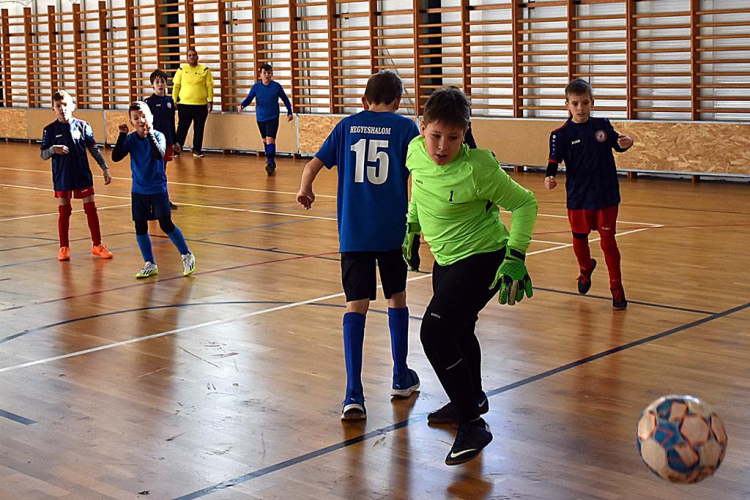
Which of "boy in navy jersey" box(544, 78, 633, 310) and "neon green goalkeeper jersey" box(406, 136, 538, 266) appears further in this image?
"boy in navy jersey" box(544, 78, 633, 310)

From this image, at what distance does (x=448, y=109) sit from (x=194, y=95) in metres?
15.2

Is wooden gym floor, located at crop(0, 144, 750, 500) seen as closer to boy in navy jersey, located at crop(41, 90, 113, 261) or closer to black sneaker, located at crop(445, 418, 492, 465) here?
black sneaker, located at crop(445, 418, 492, 465)

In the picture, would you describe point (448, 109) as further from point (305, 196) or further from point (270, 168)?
point (270, 168)

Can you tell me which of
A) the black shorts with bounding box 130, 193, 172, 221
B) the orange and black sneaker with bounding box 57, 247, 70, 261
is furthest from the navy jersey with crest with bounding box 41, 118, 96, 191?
the black shorts with bounding box 130, 193, 172, 221

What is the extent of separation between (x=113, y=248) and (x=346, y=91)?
8951 millimetres

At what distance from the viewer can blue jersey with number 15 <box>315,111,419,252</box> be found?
4332 mm

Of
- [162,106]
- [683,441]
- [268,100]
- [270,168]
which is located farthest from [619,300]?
[268,100]

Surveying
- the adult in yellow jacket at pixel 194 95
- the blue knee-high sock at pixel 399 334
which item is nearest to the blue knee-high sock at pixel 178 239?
the blue knee-high sock at pixel 399 334

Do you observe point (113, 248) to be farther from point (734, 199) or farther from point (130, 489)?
point (734, 199)

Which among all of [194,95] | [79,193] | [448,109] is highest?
[194,95]

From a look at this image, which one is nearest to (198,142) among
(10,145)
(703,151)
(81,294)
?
(10,145)

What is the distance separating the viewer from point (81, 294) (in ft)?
23.3

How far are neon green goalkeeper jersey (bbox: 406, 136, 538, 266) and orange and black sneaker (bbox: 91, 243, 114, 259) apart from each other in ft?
16.7

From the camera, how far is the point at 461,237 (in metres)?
3.88
